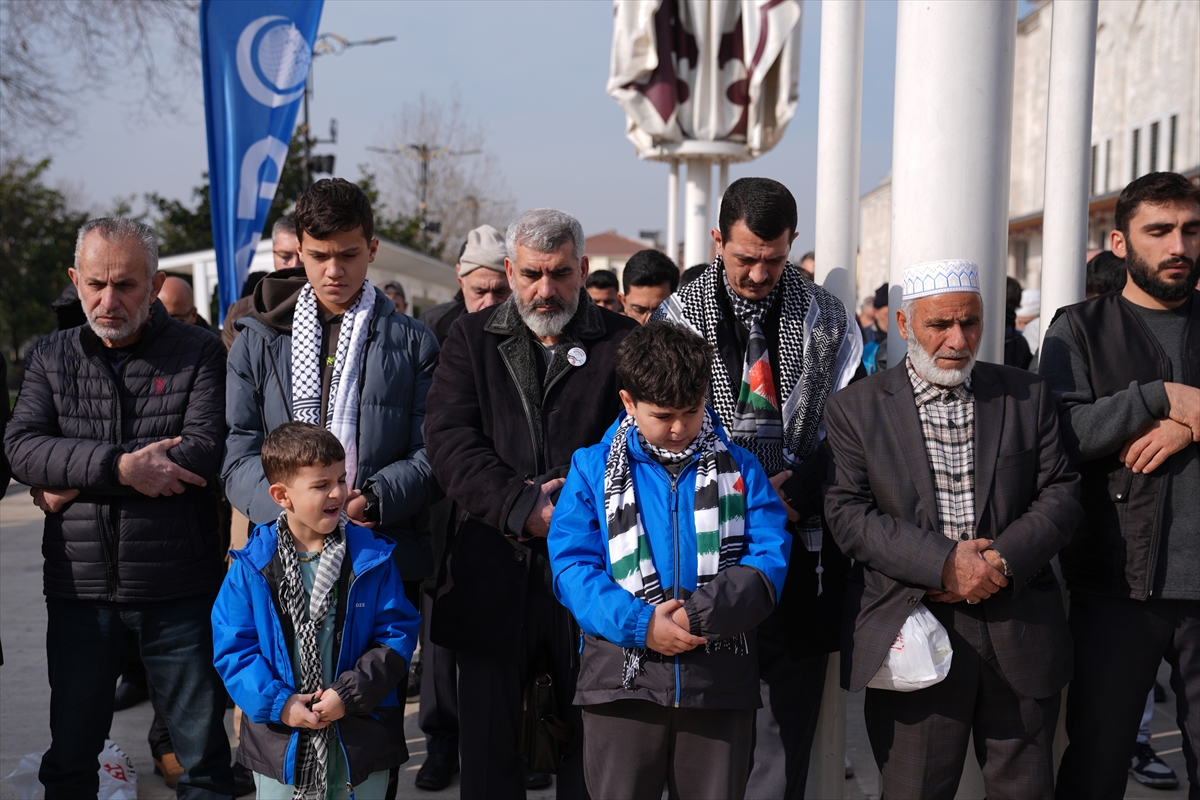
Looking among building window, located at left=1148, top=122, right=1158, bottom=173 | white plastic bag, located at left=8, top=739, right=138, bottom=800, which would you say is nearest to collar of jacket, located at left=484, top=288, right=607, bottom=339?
white plastic bag, located at left=8, top=739, right=138, bottom=800

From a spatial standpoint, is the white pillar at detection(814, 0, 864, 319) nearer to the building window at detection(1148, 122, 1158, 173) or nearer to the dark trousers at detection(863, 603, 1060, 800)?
the dark trousers at detection(863, 603, 1060, 800)

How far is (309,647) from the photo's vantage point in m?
3.07

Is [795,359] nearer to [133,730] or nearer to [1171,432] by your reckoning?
[1171,432]

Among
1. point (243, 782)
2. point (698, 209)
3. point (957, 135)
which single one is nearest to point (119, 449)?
point (243, 782)

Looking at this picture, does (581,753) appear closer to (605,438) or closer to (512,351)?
(605,438)

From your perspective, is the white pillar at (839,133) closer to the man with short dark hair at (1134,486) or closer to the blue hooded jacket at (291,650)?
the man with short dark hair at (1134,486)

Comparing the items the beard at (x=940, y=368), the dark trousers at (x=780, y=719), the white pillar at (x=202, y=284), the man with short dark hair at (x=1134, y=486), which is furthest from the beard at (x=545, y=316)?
the white pillar at (x=202, y=284)

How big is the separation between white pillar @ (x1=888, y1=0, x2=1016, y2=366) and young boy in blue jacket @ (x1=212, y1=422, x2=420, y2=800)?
2.05m

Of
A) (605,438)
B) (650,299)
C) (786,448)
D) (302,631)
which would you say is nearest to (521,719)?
(302,631)

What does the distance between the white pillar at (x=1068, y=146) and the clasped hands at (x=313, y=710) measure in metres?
3.33

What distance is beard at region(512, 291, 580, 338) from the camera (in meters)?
3.38

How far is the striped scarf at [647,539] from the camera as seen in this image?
9.32 ft

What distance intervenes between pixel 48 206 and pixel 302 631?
33.8m

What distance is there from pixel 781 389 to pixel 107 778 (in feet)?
10.3
